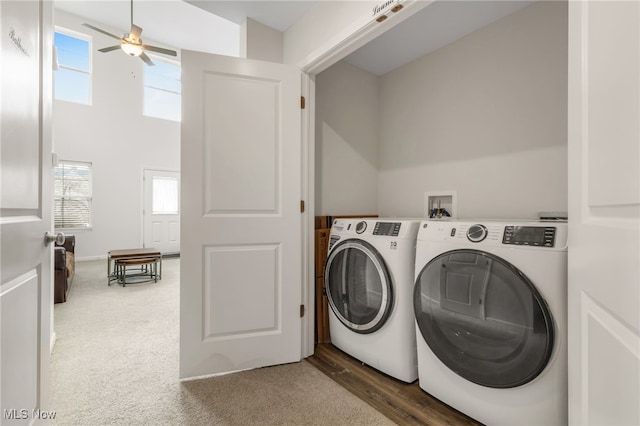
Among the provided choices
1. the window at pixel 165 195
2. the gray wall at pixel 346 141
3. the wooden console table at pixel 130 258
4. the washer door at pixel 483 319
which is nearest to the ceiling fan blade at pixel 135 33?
the gray wall at pixel 346 141

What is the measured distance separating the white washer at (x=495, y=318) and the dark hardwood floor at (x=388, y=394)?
2.5 inches

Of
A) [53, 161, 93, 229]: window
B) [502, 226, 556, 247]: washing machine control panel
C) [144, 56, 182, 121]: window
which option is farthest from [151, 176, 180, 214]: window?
[502, 226, 556, 247]: washing machine control panel

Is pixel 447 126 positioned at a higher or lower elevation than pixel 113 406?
higher

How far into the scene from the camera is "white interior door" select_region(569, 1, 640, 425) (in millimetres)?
497

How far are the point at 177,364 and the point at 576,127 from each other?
7.86ft

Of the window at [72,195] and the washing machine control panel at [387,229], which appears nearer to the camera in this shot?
the washing machine control panel at [387,229]

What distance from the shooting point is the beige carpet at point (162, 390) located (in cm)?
150

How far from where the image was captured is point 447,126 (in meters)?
2.53

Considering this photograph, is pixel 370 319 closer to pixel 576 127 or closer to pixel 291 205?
pixel 291 205

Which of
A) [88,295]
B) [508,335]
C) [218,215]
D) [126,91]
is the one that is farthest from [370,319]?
[126,91]

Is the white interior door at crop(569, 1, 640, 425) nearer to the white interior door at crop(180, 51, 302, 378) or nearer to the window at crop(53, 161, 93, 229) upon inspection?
the white interior door at crop(180, 51, 302, 378)

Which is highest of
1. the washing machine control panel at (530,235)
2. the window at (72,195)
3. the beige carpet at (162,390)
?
the window at (72,195)

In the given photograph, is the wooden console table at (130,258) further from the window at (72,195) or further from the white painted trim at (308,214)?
the white painted trim at (308,214)

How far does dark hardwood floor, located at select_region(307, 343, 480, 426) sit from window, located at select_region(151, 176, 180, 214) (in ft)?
19.3
